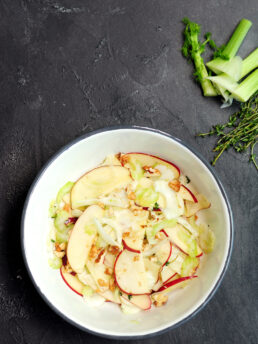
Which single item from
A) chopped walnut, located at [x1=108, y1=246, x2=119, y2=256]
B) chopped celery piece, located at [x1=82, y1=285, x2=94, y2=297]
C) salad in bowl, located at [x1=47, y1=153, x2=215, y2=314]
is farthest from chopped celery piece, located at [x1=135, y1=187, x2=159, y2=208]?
chopped celery piece, located at [x1=82, y1=285, x2=94, y2=297]

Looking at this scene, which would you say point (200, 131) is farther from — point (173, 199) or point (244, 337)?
point (244, 337)

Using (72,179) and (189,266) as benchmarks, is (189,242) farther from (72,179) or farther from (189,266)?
(72,179)

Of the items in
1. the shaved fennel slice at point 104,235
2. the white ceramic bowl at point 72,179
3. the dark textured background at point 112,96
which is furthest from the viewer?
the dark textured background at point 112,96

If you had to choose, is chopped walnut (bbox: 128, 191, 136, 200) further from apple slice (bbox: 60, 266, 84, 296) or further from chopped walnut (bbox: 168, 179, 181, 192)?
apple slice (bbox: 60, 266, 84, 296)

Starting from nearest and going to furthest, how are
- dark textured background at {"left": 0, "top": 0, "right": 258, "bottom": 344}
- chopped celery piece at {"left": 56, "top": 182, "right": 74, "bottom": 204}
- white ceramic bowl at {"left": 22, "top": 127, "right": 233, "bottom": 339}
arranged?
white ceramic bowl at {"left": 22, "top": 127, "right": 233, "bottom": 339} < chopped celery piece at {"left": 56, "top": 182, "right": 74, "bottom": 204} < dark textured background at {"left": 0, "top": 0, "right": 258, "bottom": 344}

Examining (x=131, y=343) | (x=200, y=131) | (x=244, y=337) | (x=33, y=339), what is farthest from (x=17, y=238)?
(x=244, y=337)

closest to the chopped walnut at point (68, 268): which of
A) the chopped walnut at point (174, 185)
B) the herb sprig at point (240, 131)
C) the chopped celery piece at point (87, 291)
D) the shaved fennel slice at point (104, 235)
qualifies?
the chopped celery piece at point (87, 291)

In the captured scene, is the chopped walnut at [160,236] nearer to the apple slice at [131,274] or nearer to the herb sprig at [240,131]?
the apple slice at [131,274]
